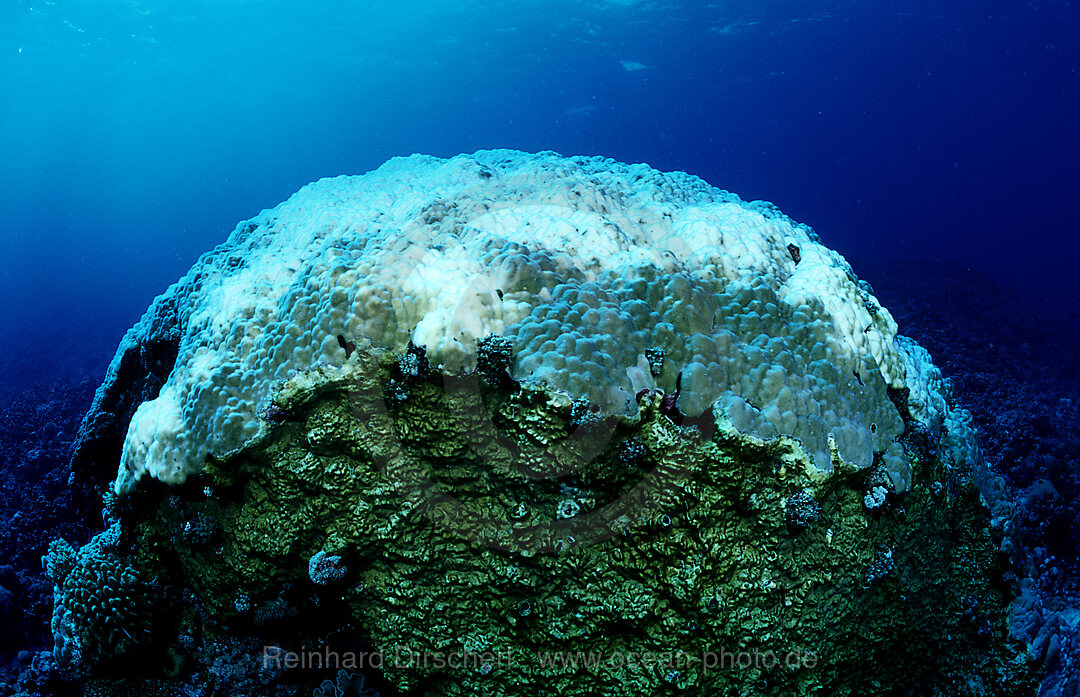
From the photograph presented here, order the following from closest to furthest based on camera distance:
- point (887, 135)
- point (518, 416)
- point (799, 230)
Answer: point (518, 416) < point (799, 230) < point (887, 135)

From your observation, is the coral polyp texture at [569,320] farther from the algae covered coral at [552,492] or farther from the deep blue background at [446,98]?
the deep blue background at [446,98]

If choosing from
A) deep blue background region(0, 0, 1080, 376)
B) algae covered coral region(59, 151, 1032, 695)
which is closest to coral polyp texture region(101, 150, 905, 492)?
algae covered coral region(59, 151, 1032, 695)

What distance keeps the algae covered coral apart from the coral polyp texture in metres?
0.02

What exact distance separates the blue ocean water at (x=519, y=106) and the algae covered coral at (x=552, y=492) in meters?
5.14

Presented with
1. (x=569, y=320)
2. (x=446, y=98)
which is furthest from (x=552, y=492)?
(x=446, y=98)

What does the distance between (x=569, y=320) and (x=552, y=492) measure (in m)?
0.91

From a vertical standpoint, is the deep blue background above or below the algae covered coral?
above

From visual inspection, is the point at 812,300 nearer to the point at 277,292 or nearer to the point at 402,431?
the point at 402,431

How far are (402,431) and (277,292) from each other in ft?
4.78

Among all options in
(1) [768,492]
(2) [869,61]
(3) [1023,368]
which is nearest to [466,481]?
(1) [768,492]

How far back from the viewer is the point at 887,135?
4754 inches

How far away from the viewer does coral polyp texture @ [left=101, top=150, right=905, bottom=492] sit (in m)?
2.66

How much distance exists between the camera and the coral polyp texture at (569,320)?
105 inches

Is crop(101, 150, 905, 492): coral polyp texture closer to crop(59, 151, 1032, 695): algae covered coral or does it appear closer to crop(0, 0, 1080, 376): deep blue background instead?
crop(59, 151, 1032, 695): algae covered coral
